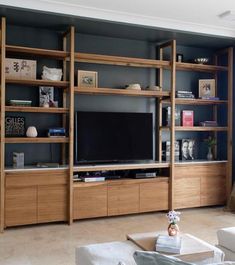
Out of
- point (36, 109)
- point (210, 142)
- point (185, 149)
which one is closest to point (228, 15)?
point (210, 142)

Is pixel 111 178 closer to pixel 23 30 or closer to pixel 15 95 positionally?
pixel 15 95

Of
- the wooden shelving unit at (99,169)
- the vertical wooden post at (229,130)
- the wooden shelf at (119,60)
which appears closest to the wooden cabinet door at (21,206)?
the wooden shelving unit at (99,169)

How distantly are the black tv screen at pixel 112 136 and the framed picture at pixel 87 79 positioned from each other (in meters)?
0.43

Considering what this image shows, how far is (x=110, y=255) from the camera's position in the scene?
236 centimetres

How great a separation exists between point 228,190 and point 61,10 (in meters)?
3.56

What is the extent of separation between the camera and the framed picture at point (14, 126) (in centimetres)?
445

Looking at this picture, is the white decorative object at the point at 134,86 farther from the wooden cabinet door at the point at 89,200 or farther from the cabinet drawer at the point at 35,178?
the cabinet drawer at the point at 35,178

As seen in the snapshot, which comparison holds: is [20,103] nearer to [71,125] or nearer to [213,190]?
[71,125]

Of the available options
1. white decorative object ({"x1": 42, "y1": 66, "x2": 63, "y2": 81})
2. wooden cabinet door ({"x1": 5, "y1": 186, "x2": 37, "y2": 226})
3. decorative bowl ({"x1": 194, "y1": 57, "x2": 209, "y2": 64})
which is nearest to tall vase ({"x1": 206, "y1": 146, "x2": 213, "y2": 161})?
decorative bowl ({"x1": 194, "y1": 57, "x2": 209, "y2": 64})

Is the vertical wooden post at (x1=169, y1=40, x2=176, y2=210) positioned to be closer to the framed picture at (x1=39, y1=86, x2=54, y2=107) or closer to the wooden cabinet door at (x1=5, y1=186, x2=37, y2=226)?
the framed picture at (x1=39, y1=86, x2=54, y2=107)

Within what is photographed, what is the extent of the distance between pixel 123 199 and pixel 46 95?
1.70 meters

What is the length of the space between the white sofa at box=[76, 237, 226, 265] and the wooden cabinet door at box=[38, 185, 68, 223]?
186 cm

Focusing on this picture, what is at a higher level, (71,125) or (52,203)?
(71,125)

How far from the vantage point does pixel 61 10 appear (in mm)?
4039
